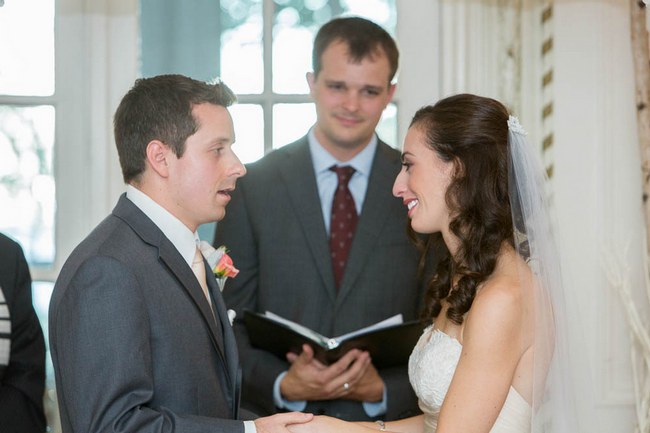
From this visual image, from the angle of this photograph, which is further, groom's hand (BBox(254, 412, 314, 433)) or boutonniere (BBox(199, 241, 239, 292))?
boutonniere (BBox(199, 241, 239, 292))

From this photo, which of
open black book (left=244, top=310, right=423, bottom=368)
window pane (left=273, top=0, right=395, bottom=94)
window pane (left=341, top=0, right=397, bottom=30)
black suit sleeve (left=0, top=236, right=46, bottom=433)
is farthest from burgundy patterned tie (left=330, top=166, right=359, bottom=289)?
black suit sleeve (left=0, top=236, right=46, bottom=433)

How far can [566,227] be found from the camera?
377 centimetres

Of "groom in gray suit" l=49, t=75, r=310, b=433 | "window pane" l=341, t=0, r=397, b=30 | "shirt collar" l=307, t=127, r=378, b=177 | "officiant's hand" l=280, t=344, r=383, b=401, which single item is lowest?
"officiant's hand" l=280, t=344, r=383, b=401

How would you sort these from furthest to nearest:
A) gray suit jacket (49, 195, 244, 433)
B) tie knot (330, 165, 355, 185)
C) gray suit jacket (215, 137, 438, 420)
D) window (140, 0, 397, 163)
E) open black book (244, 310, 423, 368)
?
window (140, 0, 397, 163) → tie knot (330, 165, 355, 185) → gray suit jacket (215, 137, 438, 420) → open black book (244, 310, 423, 368) → gray suit jacket (49, 195, 244, 433)

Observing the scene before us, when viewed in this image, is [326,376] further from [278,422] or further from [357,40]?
[357,40]

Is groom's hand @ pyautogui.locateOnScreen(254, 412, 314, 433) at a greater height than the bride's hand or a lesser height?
greater

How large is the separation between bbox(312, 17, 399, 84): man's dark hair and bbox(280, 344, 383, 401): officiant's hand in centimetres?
98

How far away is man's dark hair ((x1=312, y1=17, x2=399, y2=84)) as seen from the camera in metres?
3.25

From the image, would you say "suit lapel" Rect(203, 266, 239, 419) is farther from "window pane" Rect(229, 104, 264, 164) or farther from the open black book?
"window pane" Rect(229, 104, 264, 164)

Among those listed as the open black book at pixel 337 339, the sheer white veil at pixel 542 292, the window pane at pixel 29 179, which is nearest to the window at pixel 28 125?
the window pane at pixel 29 179

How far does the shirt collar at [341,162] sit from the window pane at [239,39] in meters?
0.73

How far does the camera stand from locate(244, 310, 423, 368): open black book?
286 cm

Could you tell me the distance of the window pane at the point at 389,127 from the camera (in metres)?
3.92

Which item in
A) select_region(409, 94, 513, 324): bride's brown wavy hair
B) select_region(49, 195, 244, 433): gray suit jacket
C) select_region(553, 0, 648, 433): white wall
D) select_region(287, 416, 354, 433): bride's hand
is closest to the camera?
select_region(49, 195, 244, 433): gray suit jacket
